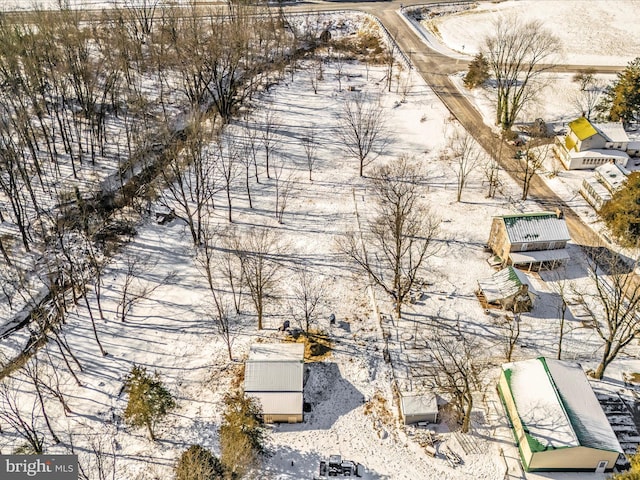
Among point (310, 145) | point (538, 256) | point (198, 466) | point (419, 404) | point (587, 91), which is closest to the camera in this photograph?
point (198, 466)

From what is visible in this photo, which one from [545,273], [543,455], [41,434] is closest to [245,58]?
[545,273]

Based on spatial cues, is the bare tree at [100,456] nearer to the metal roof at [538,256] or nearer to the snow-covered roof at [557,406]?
the snow-covered roof at [557,406]

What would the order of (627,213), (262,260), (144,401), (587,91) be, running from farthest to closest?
(587,91), (262,260), (627,213), (144,401)

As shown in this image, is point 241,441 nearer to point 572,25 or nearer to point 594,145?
point 594,145

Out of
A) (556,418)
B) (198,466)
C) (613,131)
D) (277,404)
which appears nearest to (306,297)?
(277,404)

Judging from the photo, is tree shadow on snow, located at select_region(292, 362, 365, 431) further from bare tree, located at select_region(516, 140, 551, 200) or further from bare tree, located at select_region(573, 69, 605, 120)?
bare tree, located at select_region(573, 69, 605, 120)

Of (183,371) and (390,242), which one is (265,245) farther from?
(183,371)

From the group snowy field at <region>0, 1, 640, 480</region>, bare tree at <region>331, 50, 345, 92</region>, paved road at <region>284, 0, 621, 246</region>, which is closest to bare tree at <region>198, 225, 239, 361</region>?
snowy field at <region>0, 1, 640, 480</region>
